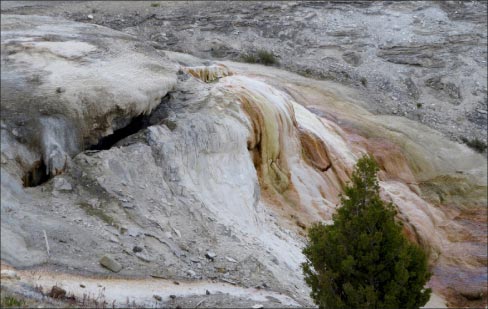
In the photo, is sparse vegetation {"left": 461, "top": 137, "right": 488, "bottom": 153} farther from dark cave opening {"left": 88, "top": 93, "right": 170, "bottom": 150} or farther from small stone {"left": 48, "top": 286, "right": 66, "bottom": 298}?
small stone {"left": 48, "top": 286, "right": 66, "bottom": 298}

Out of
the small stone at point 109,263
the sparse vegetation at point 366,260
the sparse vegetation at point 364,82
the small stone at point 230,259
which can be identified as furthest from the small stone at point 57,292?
the sparse vegetation at point 364,82

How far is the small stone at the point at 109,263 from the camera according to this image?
37.2 ft

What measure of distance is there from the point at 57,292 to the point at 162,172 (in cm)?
491

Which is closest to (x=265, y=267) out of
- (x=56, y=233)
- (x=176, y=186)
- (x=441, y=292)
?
(x=176, y=186)

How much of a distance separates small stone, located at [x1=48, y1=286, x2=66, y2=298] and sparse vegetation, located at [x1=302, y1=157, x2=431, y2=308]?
3.88m

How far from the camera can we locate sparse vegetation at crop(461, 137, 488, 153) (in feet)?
82.8

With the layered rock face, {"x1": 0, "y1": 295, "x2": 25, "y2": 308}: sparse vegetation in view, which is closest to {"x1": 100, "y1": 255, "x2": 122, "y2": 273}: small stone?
the layered rock face

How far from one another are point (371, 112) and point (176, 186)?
43.1 ft

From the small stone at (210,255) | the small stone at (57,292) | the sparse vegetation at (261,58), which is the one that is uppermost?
the small stone at (57,292)

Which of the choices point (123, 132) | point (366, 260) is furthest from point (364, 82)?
point (366, 260)

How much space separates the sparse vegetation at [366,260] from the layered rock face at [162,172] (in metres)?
1.38

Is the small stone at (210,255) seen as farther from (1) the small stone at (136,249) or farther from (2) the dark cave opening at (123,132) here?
(2) the dark cave opening at (123,132)

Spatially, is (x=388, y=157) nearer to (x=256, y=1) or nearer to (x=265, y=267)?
(x=265, y=267)

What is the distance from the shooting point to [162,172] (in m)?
14.3
